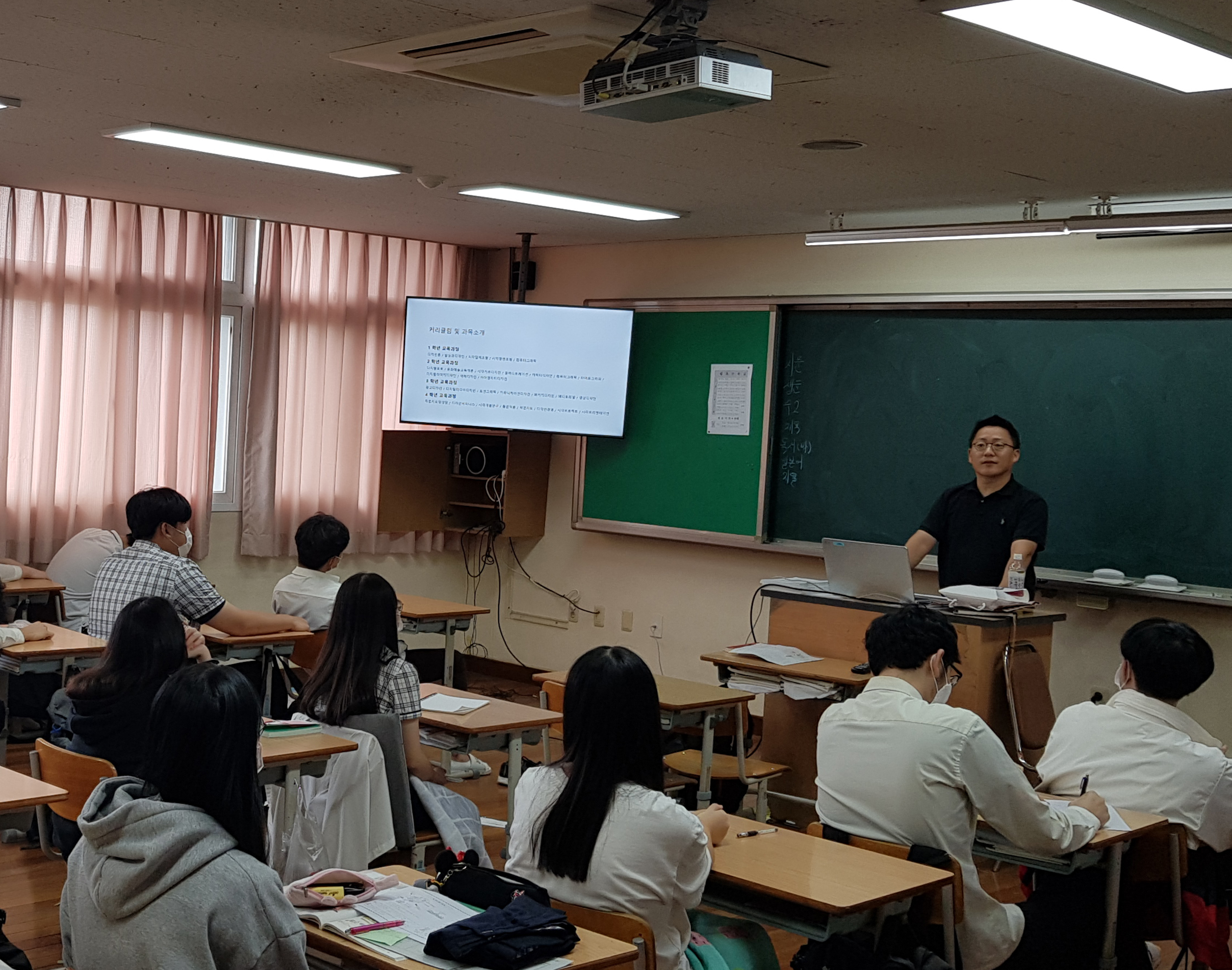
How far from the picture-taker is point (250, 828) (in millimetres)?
2182

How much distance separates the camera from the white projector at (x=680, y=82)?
3168 mm

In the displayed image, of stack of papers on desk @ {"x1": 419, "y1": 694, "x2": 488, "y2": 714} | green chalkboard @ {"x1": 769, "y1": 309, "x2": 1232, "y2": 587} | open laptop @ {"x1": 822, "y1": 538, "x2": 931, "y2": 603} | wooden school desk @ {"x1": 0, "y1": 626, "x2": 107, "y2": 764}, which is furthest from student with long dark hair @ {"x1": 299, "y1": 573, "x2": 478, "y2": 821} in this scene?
green chalkboard @ {"x1": 769, "y1": 309, "x2": 1232, "y2": 587}

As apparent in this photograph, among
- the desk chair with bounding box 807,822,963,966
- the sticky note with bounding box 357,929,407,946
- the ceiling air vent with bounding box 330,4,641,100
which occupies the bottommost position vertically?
the desk chair with bounding box 807,822,963,966

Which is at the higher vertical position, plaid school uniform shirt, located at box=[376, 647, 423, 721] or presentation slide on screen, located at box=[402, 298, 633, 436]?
presentation slide on screen, located at box=[402, 298, 633, 436]

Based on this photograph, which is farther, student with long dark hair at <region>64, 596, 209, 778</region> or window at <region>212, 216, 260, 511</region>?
window at <region>212, 216, 260, 511</region>

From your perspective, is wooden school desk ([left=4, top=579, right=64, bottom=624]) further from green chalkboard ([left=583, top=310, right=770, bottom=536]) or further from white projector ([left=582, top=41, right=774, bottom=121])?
white projector ([left=582, top=41, right=774, bottom=121])

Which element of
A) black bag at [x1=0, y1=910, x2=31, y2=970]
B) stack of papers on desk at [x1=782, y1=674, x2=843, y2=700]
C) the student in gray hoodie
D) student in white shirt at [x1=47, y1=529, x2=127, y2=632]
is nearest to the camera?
the student in gray hoodie

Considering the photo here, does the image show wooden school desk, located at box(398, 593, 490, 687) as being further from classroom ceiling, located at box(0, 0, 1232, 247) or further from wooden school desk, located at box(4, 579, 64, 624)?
classroom ceiling, located at box(0, 0, 1232, 247)

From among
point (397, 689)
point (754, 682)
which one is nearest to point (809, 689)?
point (754, 682)

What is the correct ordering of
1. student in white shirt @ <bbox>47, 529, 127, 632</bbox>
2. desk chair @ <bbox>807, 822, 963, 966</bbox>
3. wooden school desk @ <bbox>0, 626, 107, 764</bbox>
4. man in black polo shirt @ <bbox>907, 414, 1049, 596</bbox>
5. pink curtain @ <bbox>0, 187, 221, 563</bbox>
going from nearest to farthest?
desk chair @ <bbox>807, 822, 963, 966</bbox>, wooden school desk @ <bbox>0, 626, 107, 764</bbox>, man in black polo shirt @ <bbox>907, 414, 1049, 596</bbox>, student in white shirt @ <bbox>47, 529, 127, 632</bbox>, pink curtain @ <bbox>0, 187, 221, 563</bbox>

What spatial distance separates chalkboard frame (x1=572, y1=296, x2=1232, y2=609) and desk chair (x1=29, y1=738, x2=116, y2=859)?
4333 mm

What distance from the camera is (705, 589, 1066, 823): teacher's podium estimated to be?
504 cm

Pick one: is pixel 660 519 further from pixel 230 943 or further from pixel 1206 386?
pixel 230 943

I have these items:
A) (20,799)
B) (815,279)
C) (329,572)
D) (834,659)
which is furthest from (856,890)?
(815,279)
